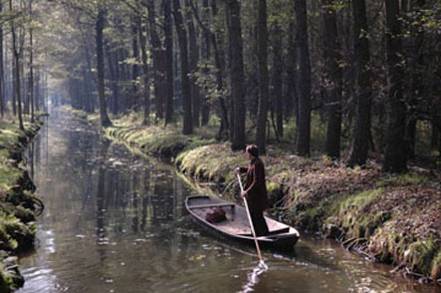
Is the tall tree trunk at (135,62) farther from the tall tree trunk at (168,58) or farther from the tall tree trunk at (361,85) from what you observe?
the tall tree trunk at (361,85)

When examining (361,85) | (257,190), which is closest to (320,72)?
(361,85)

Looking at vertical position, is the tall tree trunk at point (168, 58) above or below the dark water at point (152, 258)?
above

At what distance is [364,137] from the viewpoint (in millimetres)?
19469

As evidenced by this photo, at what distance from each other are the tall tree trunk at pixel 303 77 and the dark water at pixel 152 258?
17.2 ft

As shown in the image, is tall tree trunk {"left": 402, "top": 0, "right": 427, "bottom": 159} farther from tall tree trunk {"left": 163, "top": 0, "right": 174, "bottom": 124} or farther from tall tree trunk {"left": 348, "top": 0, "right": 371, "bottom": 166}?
tall tree trunk {"left": 163, "top": 0, "right": 174, "bottom": 124}

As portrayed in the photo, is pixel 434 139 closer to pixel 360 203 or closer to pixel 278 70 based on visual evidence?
pixel 278 70

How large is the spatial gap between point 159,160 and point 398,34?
20731mm

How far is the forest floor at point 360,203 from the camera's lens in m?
12.4

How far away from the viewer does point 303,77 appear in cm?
2377

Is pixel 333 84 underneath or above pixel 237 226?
above

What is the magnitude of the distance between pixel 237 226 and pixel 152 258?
364 cm

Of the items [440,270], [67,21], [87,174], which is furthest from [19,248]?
[67,21]

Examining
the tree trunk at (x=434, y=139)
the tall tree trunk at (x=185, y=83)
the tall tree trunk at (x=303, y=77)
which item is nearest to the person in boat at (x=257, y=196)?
the tall tree trunk at (x=303, y=77)

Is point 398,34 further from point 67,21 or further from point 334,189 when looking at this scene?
point 67,21
